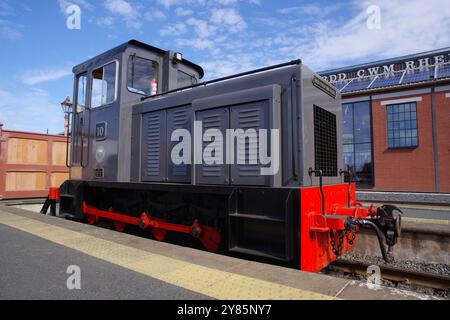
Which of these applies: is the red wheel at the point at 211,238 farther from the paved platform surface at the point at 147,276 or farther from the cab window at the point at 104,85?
the cab window at the point at 104,85

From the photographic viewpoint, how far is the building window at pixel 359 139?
15.8 metres

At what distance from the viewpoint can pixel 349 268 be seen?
4473mm

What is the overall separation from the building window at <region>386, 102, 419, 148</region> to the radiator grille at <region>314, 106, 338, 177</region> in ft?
39.8

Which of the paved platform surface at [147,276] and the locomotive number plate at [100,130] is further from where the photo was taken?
the locomotive number plate at [100,130]

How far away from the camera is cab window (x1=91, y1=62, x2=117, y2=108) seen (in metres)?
5.48

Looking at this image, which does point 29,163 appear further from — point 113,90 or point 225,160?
point 225,160

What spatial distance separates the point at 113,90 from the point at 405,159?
13.9 metres

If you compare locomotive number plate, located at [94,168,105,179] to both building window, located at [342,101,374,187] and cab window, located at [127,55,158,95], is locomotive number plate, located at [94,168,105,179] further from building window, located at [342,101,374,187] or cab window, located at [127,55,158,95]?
building window, located at [342,101,374,187]

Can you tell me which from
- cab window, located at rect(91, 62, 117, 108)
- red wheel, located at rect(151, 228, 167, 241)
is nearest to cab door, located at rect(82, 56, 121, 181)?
cab window, located at rect(91, 62, 117, 108)

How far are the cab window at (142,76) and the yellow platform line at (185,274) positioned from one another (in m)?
2.66

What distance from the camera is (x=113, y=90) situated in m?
5.48

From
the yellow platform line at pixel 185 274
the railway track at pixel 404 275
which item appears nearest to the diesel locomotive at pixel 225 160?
the railway track at pixel 404 275
